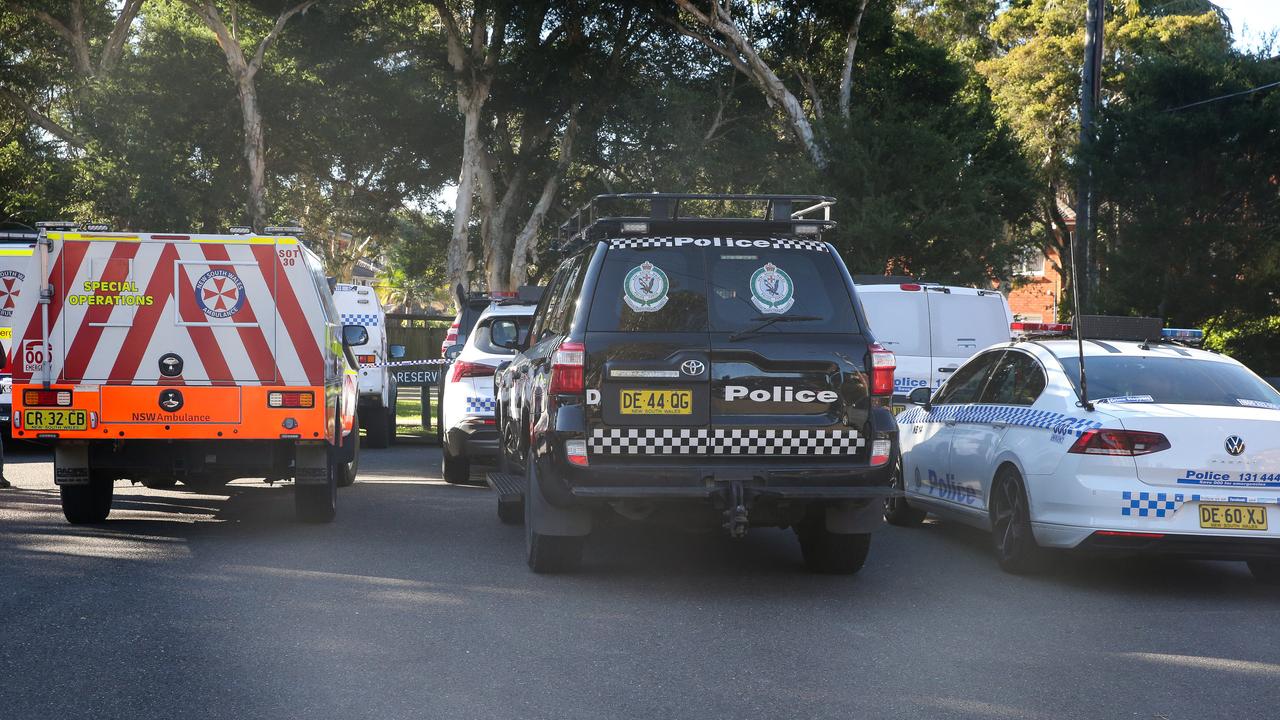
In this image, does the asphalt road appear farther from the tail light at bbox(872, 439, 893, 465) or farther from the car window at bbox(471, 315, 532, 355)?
the car window at bbox(471, 315, 532, 355)

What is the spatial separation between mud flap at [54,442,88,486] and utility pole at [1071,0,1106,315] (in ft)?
50.0

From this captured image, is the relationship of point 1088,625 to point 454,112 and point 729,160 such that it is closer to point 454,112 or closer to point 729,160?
point 729,160

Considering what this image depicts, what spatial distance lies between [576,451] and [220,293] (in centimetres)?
384

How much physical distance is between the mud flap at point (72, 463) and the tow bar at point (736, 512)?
5087 millimetres

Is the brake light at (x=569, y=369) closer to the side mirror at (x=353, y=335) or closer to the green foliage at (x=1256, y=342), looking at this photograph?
the side mirror at (x=353, y=335)

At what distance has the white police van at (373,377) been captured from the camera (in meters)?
19.6

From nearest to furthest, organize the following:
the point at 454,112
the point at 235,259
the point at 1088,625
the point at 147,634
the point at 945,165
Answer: the point at 147,634
the point at 1088,625
the point at 235,259
the point at 945,165
the point at 454,112

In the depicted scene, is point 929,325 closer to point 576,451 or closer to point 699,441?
point 699,441

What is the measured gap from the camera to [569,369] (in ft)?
25.9

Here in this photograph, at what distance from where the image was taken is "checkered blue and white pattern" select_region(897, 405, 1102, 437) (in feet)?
28.1

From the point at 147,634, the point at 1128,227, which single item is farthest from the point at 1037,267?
the point at 147,634

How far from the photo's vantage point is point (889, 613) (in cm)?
768

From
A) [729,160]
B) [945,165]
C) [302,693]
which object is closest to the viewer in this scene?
[302,693]

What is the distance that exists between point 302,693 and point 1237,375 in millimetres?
6416
